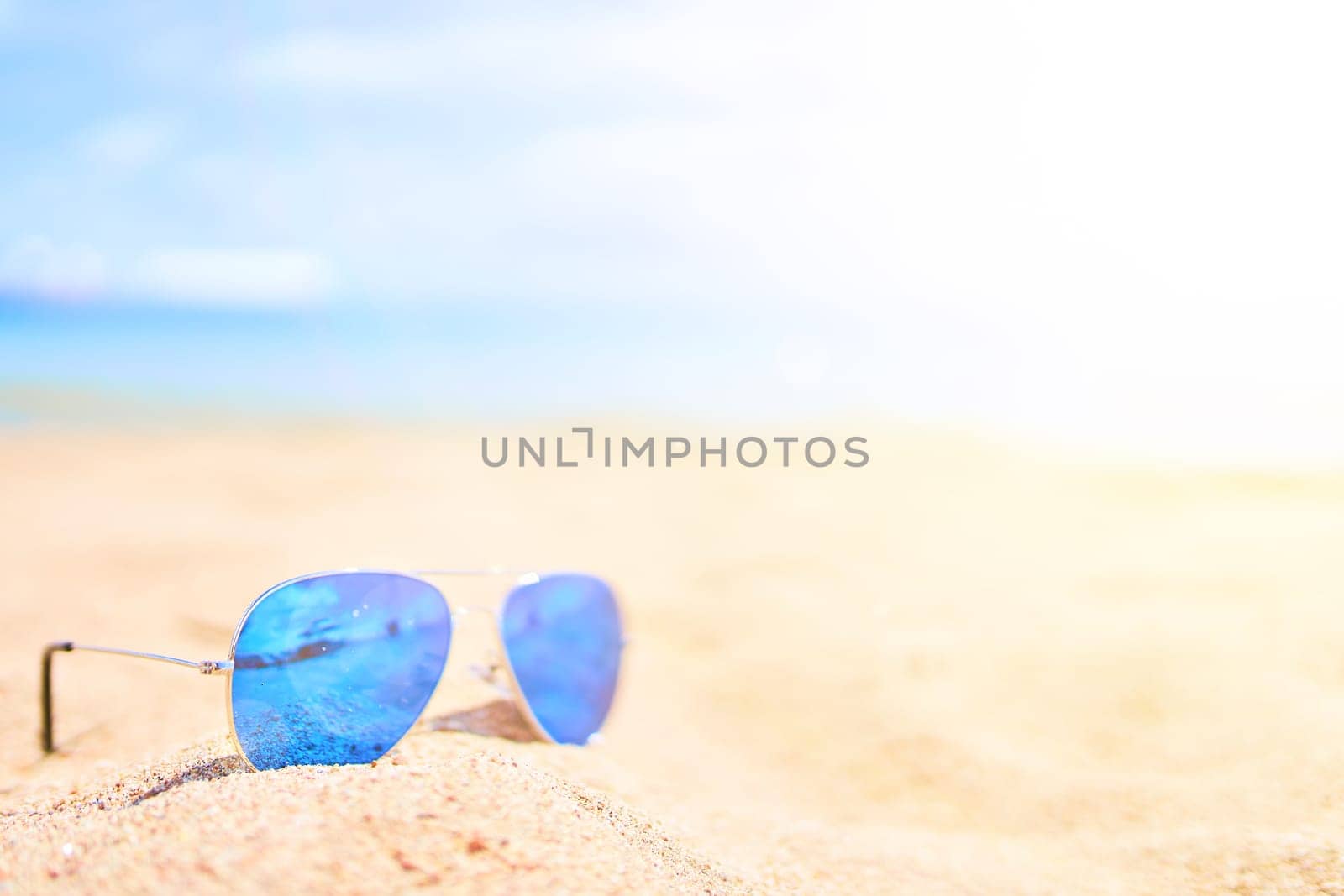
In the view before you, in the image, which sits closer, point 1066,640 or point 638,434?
point 1066,640

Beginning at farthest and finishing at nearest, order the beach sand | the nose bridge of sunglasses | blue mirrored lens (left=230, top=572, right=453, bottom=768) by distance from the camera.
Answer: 1. the nose bridge of sunglasses
2. blue mirrored lens (left=230, top=572, right=453, bottom=768)
3. the beach sand

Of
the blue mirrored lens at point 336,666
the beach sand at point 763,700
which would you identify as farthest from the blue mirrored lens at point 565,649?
the blue mirrored lens at point 336,666

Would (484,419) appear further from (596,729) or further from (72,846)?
(72,846)

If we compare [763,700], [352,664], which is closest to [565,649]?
[352,664]

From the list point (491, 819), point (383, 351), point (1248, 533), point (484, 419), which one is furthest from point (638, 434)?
point (383, 351)

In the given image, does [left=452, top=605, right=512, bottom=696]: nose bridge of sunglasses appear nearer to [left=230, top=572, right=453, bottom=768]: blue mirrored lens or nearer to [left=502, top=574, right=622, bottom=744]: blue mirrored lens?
[left=502, top=574, right=622, bottom=744]: blue mirrored lens

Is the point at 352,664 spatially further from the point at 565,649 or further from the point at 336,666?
the point at 565,649

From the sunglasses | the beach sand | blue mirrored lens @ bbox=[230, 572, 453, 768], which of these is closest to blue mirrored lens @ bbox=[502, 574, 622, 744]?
the sunglasses

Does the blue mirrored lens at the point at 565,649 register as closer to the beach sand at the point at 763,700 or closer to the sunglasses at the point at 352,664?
the sunglasses at the point at 352,664
